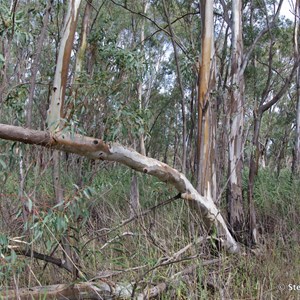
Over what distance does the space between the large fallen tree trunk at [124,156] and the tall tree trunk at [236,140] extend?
2.33 feet

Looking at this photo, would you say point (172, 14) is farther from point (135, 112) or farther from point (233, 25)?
point (135, 112)

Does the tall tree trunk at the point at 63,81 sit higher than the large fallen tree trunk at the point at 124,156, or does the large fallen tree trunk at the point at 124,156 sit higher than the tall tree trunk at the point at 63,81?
the tall tree trunk at the point at 63,81

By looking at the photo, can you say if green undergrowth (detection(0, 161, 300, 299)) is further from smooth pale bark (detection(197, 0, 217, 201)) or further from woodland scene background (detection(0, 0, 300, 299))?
smooth pale bark (detection(197, 0, 217, 201))

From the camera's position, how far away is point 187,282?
2900mm

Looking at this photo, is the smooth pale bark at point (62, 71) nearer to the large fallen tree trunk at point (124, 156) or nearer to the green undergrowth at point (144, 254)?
the large fallen tree trunk at point (124, 156)

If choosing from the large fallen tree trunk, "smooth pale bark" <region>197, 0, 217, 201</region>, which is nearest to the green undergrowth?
the large fallen tree trunk

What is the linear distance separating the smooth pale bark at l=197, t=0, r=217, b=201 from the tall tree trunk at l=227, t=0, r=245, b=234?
0.56m

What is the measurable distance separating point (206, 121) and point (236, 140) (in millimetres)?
884

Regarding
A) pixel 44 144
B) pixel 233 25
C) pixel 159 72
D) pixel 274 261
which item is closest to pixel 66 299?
pixel 44 144

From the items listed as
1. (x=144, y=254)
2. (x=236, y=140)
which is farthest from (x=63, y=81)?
(x=236, y=140)

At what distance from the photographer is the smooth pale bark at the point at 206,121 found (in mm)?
3850

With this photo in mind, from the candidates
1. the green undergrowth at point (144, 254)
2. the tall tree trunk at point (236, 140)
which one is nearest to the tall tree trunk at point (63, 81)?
the green undergrowth at point (144, 254)

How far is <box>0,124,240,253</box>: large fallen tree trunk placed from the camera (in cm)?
240

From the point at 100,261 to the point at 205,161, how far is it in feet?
4.49
